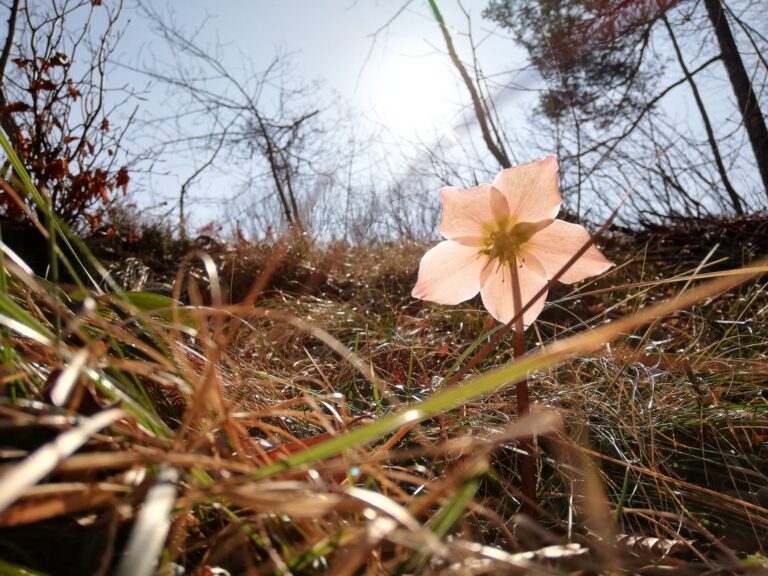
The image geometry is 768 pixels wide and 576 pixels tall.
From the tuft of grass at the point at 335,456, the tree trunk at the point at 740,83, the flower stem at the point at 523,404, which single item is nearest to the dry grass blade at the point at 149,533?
the tuft of grass at the point at 335,456

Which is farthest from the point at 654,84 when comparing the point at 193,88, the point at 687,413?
the point at 687,413

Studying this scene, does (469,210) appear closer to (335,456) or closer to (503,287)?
(503,287)

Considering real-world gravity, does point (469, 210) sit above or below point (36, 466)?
above

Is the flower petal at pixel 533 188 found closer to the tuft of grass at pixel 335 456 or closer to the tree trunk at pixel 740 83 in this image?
the tuft of grass at pixel 335 456

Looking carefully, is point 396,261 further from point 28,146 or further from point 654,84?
point 654,84

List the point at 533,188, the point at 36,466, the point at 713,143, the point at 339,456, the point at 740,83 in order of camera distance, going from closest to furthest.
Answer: the point at 36,466 → the point at 339,456 → the point at 533,188 → the point at 713,143 → the point at 740,83

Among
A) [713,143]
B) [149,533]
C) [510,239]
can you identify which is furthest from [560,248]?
[713,143]

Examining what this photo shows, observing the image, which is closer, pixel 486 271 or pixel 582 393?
pixel 486 271
